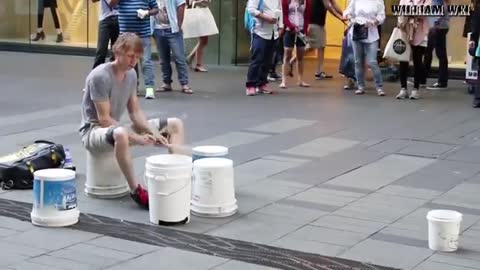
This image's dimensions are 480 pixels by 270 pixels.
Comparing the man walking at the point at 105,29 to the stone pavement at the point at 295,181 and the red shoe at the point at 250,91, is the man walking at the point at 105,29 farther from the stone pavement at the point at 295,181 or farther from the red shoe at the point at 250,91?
the red shoe at the point at 250,91

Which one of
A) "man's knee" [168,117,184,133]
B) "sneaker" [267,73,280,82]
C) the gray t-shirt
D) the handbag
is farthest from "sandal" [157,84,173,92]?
"man's knee" [168,117,184,133]

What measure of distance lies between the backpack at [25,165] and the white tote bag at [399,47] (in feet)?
20.7

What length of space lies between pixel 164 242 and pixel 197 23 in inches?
394

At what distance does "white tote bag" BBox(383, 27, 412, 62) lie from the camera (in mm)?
11922

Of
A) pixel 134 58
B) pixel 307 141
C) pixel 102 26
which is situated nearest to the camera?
pixel 134 58

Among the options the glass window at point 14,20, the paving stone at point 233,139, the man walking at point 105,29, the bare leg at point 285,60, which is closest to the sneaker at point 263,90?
the bare leg at point 285,60

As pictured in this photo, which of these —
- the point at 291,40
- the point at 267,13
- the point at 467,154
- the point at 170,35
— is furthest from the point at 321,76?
the point at 467,154

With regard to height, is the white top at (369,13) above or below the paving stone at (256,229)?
above

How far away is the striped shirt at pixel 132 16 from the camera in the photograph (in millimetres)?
11479

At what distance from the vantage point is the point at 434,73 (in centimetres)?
1520

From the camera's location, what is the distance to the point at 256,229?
230 inches

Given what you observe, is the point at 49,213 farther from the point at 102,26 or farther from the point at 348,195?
the point at 102,26

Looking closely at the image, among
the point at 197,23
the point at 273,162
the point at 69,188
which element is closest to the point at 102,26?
the point at 197,23

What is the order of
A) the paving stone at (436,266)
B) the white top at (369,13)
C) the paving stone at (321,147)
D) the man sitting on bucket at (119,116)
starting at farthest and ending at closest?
1. the white top at (369,13)
2. the paving stone at (321,147)
3. the man sitting on bucket at (119,116)
4. the paving stone at (436,266)
